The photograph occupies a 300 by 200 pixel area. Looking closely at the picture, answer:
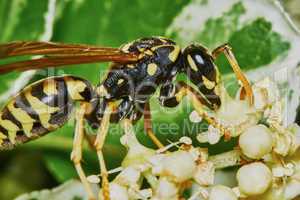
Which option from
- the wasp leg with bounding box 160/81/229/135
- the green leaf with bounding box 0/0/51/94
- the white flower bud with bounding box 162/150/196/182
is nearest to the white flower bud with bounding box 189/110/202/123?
the wasp leg with bounding box 160/81/229/135

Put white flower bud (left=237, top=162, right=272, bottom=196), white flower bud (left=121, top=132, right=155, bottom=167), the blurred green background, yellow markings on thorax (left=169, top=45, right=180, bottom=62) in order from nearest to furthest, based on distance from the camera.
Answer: white flower bud (left=237, top=162, right=272, bottom=196)
white flower bud (left=121, top=132, right=155, bottom=167)
yellow markings on thorax (left=169, top=45, right=180, bottom=62)
the blurred green background

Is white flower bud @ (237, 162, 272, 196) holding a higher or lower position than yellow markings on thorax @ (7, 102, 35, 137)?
lower

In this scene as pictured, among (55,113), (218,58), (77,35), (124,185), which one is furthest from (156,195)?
(77,35)

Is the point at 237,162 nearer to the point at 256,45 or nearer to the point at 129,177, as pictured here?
the point at 129,177

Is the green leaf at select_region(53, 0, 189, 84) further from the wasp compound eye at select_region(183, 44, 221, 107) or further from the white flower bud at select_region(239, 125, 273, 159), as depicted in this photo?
the white flower bud at select_region(239, 125, 273, 159)

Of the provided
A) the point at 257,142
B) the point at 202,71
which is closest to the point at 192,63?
the point at 202,71

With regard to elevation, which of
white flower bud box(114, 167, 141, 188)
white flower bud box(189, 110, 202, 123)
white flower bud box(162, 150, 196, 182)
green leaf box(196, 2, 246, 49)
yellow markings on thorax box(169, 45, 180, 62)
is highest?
green leaf box(196, 2, 246, 49)

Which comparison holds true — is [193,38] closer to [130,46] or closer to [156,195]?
[130,46]
